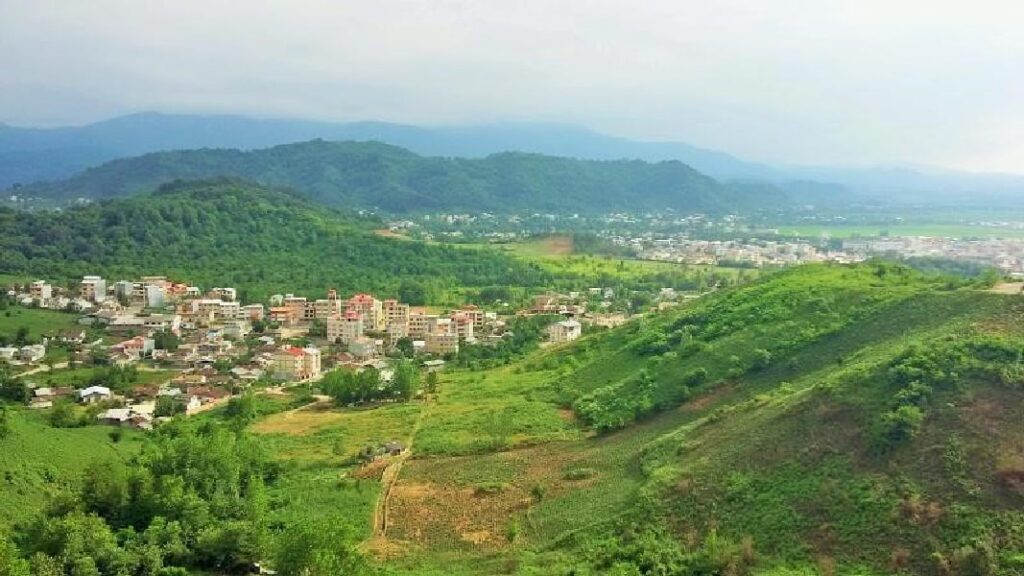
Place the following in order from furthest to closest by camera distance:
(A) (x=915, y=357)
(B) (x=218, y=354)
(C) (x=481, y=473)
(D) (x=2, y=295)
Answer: (D) (x=2, y=295), (B) (x=218, y=354), (C) (x=481, y=473), (A) (x=915, y=357)

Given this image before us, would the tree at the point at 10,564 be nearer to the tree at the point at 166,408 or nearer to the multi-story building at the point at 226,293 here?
the tree at the point at 166,408

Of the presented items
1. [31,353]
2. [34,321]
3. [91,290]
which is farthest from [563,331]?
[91,290]

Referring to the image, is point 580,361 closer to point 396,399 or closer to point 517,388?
point 517,388

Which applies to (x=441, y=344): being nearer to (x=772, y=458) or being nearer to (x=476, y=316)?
(x=476, y=316)

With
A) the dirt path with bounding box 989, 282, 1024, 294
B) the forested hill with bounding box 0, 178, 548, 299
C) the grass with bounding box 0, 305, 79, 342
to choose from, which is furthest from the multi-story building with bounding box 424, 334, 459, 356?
the dirt path with bounding box 989, 282, 1024, 294

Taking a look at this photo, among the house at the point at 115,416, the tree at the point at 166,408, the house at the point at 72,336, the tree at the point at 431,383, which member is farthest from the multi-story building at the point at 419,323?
the house at the point at 115,416

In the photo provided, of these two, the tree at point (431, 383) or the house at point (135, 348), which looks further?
the house at point (135, 348)

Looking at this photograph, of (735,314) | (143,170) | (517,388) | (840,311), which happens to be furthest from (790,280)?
(143,170)
